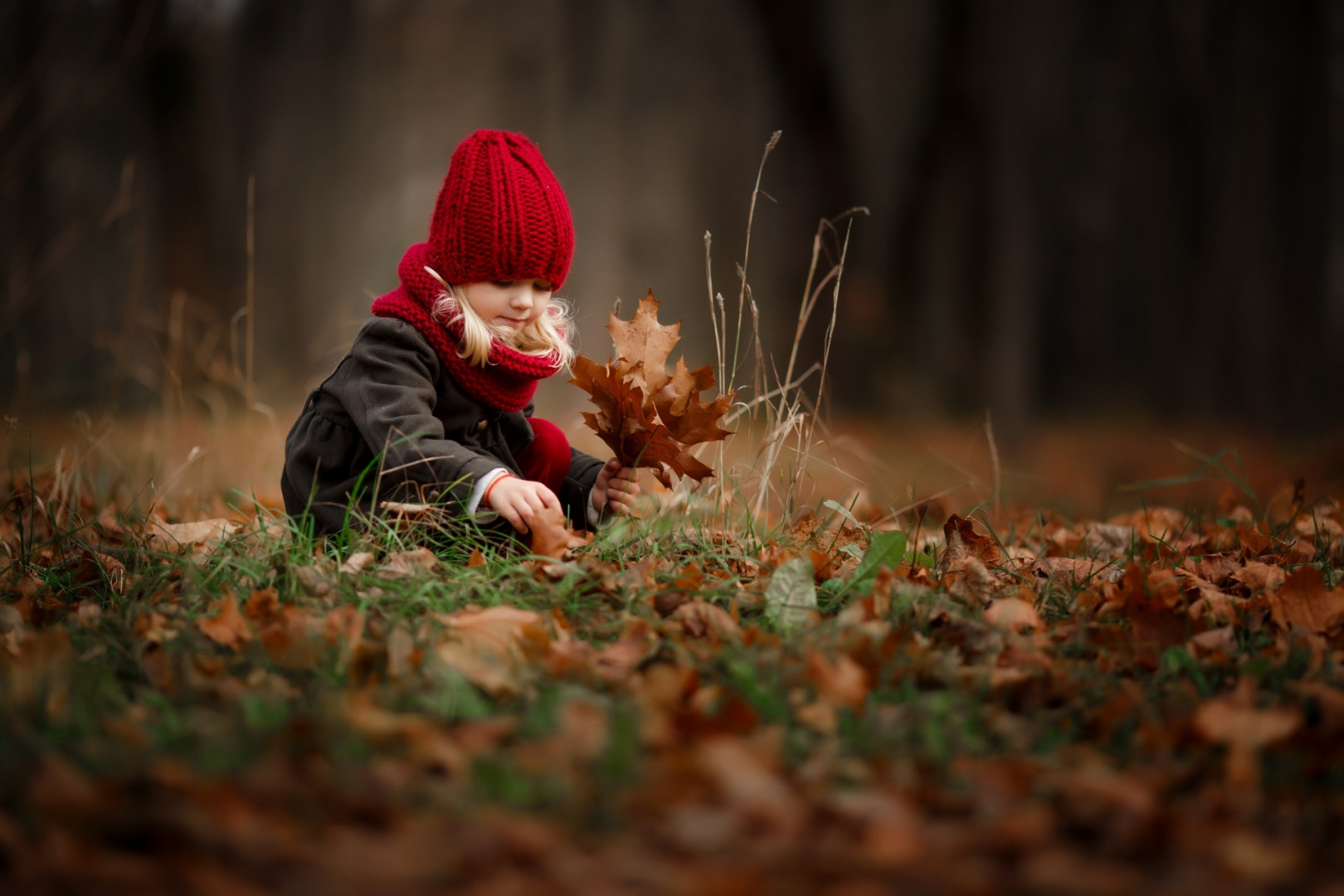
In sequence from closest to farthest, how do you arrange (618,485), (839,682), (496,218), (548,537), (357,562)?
(839,682) → (357,562) → (548,537) → (496,218) → (618,485)

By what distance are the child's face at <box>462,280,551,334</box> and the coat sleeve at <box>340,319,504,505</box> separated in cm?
15

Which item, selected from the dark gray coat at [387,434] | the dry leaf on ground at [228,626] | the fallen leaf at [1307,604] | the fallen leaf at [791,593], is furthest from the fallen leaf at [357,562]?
the fallen leaf at [1307,604]

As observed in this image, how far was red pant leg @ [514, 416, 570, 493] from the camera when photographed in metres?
2.45

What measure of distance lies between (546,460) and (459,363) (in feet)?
1.32

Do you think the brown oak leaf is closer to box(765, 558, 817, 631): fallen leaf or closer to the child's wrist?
the child's wrist

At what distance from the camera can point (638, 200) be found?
54.6ft

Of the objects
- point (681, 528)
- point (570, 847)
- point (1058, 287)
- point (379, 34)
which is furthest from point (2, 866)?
point (379, 34)

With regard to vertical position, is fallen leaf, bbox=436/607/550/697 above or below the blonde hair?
below

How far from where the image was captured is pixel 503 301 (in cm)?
216

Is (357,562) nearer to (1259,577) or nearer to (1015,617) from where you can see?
(1015,617)

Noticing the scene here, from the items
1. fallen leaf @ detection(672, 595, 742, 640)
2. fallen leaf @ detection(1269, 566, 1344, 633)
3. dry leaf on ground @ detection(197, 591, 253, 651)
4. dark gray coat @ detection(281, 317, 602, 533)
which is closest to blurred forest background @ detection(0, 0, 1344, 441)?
dark gray coat @ detection(281, 317, 602, 533)

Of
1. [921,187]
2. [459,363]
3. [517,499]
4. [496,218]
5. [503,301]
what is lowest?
[517,499]

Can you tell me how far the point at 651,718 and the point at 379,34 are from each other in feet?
47.0

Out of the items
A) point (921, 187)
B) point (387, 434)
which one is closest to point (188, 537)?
point (387, 434)
